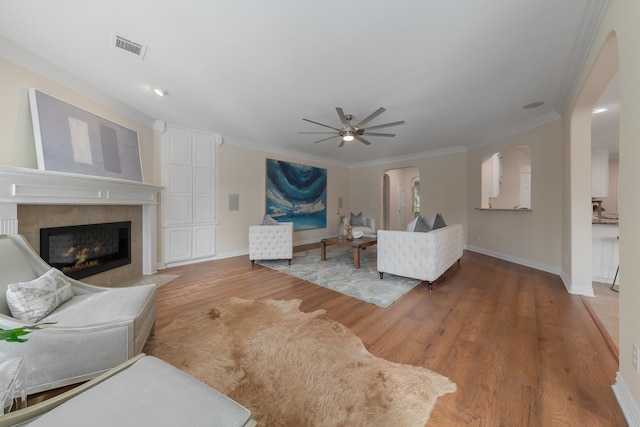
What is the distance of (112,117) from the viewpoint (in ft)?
10.5

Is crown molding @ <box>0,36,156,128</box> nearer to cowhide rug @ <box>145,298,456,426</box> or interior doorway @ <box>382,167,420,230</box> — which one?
cowhide rug @ <box>145,298,456,426</box>

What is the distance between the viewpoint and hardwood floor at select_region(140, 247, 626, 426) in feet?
4.28

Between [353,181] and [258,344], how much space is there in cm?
669

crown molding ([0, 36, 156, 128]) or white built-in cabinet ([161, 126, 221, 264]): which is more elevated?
crown molding ([0, 36, 156, 128])

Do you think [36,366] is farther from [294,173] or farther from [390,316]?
[294,173]

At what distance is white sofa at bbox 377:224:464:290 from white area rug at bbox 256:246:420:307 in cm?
22

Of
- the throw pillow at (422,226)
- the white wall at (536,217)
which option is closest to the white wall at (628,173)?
the throw pillow at (422,226)

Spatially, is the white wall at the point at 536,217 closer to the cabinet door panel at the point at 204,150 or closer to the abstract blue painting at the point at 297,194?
the abstract blue painting at the point at 297,194

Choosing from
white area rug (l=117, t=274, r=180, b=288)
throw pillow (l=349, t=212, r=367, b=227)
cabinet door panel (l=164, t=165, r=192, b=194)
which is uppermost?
cabinet door panel (l=164, t=165, r=192, b=194)

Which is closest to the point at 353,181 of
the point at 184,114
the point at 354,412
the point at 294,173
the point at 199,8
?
the point at 294,173

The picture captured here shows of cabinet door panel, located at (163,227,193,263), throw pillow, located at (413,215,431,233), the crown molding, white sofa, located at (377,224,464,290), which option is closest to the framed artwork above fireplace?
the crown molding

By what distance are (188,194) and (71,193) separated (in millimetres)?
1822

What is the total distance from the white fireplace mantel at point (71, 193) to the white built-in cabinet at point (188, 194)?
34cm

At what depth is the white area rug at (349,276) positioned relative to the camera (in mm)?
2914
